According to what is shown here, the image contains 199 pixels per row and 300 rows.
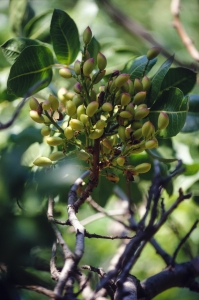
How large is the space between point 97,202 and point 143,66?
51 cm

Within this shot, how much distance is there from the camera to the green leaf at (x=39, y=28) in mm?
1594

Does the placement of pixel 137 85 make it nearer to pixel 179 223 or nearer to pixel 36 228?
pixel 36 228

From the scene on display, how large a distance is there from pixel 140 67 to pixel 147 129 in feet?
0.76

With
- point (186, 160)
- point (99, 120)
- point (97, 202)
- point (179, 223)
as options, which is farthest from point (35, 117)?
point (179, 223)

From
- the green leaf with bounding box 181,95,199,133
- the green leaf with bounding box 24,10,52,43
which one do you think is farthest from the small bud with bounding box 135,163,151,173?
the green leaf with bounding box 24,10,52,43

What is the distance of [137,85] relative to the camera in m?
1.09

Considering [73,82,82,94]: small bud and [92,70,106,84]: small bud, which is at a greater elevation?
[92,70,106,84]: small bud

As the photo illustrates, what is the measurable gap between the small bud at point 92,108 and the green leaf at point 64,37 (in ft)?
0.95

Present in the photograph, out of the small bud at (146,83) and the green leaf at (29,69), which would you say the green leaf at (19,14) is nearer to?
the green leaf at (29,69)

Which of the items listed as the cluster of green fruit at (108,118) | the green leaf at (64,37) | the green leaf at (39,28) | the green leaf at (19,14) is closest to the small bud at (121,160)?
the cluster of green fruit at (108,118)

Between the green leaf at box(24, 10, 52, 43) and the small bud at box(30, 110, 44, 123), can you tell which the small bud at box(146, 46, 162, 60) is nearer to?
the small bud at box(30, 110, 44, 123)

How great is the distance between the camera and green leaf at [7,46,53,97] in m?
1.14

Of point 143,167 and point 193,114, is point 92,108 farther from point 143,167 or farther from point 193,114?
point 193,114

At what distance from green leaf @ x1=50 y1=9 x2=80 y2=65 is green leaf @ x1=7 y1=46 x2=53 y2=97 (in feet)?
0.14
